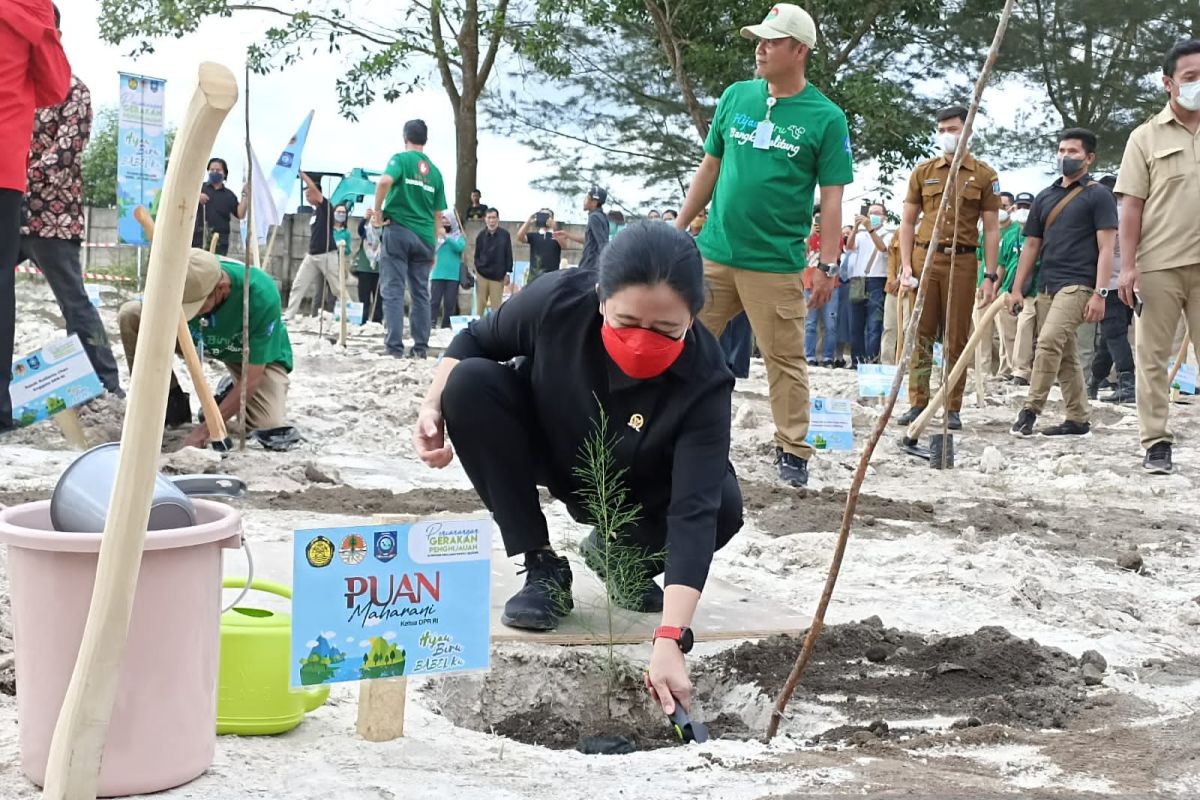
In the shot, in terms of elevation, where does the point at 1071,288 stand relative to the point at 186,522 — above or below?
above

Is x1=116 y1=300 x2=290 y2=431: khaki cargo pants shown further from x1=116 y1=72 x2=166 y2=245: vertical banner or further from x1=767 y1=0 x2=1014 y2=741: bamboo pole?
x1=767 y1=0 x2=1014 y2=741: bamboo pole

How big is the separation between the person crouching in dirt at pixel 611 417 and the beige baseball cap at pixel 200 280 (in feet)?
7.79

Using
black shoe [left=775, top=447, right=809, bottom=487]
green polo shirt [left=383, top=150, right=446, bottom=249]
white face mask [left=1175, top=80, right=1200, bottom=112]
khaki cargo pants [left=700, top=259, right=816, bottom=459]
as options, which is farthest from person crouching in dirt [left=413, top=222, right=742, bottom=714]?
green polo shirt [left=383, top=150, right=446, bottom=249]

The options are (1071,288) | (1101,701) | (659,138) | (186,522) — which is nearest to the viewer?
(186,522)

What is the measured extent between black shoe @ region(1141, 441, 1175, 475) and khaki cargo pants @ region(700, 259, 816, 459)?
2089 mm

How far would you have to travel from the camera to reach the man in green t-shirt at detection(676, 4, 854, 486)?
489 centimetres

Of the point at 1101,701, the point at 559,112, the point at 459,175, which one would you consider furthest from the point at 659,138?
the point at 1101,701

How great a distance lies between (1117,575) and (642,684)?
1876 mm

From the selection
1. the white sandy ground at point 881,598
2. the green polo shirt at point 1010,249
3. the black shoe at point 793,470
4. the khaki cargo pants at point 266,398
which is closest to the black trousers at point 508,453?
the white sandy ground at point 881,598

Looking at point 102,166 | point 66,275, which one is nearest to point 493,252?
point 66,275

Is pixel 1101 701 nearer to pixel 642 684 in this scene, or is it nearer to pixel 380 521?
pixel 642 684

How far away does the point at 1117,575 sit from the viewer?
3.88 m

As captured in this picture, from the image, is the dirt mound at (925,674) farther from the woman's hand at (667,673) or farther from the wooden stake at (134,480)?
the wooden stake at (134,480)

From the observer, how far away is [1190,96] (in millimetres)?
5613
